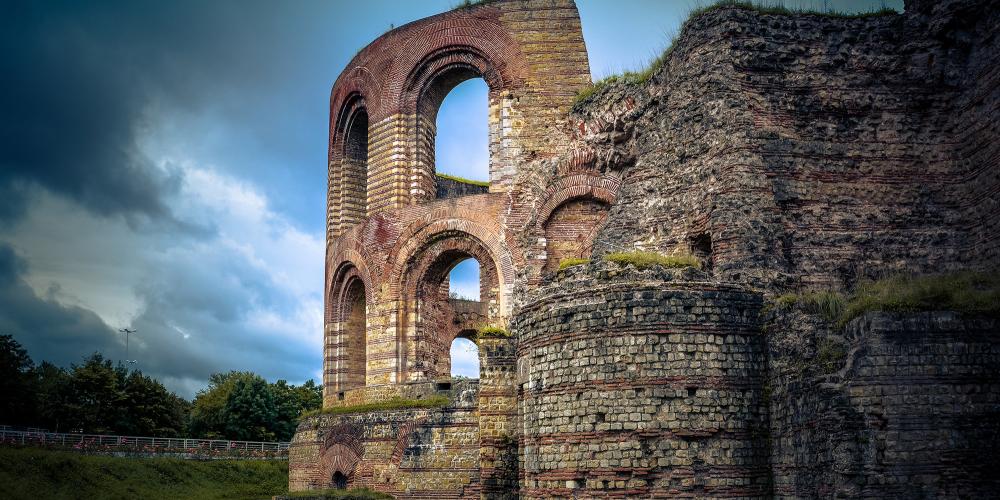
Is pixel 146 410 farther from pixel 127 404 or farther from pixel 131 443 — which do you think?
pixel 131 443

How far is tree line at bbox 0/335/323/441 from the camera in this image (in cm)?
3634

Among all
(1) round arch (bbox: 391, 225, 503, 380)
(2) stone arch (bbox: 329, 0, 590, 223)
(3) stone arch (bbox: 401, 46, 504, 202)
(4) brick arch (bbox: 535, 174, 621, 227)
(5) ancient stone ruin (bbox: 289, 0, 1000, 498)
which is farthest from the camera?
(3) stone arch (bbox: 401, 46, 504, 202)

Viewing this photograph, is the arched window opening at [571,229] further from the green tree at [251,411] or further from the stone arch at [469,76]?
the green tree at [251,411]

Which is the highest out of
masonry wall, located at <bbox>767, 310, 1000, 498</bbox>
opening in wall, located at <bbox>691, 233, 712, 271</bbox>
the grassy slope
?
opening in wall, located at <bbox>691, 233, 712, 271</bbox>

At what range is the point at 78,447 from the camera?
31469mm

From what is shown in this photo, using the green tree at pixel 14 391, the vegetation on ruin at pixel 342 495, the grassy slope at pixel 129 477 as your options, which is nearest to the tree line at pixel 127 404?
the green tree at pixel 14 391

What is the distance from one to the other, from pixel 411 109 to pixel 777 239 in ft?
42.5

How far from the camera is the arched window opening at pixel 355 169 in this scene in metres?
26.8

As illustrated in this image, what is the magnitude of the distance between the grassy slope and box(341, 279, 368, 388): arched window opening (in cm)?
912

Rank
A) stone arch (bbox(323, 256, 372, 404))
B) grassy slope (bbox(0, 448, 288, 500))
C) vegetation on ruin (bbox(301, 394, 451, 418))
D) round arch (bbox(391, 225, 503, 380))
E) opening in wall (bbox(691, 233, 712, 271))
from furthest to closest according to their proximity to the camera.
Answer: grassy slope (bbox(0, 448, 288, 500)), stone arch (bbox(323, 256, 372, 404)), round arch (bbox(391, 225, 503, 380)), vegetation on ruin (bbox(301, 394, 451, 418)), opening in wall (bbox(691, 233, 712, 271))

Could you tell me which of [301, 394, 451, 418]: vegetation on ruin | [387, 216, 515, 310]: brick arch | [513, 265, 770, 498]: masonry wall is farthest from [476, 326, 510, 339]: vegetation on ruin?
[387, 216, 515, 310]: brick arch

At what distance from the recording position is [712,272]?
47.1 ft

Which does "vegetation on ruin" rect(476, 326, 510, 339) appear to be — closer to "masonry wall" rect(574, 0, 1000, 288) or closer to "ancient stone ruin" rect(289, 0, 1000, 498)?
"ancient stone ruin" rect(289, 0, 1000, 498)

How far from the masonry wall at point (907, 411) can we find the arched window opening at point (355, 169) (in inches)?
703
